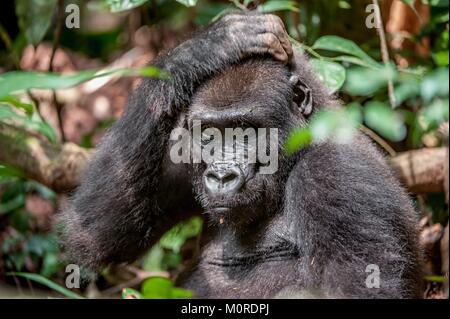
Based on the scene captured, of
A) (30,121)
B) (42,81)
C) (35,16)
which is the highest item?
(35,16)

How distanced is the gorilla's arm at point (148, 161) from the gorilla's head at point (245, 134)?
130 mm

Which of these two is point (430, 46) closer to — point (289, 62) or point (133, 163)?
point (289, 62)

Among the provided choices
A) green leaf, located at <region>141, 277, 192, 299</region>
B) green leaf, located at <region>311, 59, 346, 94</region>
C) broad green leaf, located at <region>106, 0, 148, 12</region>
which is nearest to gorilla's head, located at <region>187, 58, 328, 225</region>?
green leaf, located at <region>311, 59, 346, 94</region>

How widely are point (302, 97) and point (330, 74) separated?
1.98 ft

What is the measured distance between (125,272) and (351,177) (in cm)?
378

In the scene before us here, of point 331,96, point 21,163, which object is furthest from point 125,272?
point 331,96

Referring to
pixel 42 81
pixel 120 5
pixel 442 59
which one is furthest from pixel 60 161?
pixel 42 81

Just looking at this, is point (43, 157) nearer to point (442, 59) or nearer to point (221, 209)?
point (221, 209)

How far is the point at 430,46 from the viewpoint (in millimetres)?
7469

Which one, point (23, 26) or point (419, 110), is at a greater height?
point (23, 26)

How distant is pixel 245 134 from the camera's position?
14.8 ft

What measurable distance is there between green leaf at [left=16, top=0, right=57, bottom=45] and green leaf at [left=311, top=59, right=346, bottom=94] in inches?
105

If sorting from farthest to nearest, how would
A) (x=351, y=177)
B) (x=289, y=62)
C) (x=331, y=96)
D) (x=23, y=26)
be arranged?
1. (x=23, y=26)
2. (x=331, y=96)
3. (x=289, y=62)
4. (x=351, y=177)

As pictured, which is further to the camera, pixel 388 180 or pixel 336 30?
pixel 336 30
